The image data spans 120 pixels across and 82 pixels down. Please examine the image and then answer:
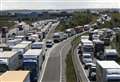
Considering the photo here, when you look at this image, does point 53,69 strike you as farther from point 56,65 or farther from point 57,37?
point 57,37

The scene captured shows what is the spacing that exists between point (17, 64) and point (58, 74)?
345cm

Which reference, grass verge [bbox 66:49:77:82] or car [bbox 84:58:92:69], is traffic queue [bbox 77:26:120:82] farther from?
grass verge [bbox 66:49:77:82]

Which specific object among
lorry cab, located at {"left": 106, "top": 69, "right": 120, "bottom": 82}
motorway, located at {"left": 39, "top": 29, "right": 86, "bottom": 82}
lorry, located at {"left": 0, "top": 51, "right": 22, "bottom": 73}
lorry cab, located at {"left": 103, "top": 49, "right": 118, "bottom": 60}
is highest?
lorry cab, located at {"left": 106, "top": 69, "right": 120, "bottom": 82}

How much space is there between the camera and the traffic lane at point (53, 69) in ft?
103

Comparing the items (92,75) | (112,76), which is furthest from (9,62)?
(112,76)

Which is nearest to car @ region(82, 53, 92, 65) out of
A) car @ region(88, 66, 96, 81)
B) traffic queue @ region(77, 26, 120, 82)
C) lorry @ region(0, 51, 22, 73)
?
traffic queue @ region(77, 26, 120, 82)

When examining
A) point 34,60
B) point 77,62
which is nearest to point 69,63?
point 77,62

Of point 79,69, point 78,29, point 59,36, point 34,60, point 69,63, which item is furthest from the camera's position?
point 78,29

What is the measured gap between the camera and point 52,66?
123 feet

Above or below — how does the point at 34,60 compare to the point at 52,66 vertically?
above

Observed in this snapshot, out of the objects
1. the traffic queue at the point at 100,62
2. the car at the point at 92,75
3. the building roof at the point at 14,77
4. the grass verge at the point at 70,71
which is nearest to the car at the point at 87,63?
the traffic queue at the point at 100,62

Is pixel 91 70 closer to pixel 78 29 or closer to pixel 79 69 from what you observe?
pixel 79 69

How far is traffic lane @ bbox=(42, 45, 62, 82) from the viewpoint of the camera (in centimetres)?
3142

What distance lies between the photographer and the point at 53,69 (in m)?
35.9
